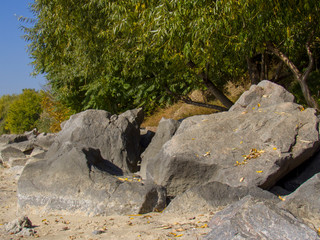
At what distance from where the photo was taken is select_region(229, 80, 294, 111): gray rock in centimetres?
687

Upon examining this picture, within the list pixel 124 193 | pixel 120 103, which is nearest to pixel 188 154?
pixel 124 193

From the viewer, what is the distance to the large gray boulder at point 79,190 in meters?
4.96

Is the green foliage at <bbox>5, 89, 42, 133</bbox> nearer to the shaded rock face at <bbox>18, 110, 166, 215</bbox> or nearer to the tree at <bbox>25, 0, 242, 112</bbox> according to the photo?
the tree at <bbox>25, 0, 242, 112</bbox>

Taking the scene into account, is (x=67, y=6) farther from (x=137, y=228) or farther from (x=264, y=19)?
(x=137, y=228)

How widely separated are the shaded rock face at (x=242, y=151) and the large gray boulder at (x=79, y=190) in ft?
1.76

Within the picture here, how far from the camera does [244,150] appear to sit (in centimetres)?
565

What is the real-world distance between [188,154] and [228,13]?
2507 mm

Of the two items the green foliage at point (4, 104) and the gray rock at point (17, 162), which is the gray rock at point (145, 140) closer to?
the gray rock at point (17, 162)

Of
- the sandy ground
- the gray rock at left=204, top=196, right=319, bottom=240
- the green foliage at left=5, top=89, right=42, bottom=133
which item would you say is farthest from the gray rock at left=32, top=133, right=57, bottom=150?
the green foliage at left=5, top=89, right=42, bottom=133

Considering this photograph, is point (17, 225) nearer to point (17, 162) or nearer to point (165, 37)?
point (165, 37)

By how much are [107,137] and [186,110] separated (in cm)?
850

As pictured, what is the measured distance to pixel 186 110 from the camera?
52.2 ft

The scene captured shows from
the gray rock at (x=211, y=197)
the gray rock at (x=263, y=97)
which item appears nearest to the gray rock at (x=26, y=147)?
the gray rock at (x=263, y=97)

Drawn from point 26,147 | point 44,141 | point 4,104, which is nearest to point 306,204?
point 44,141
